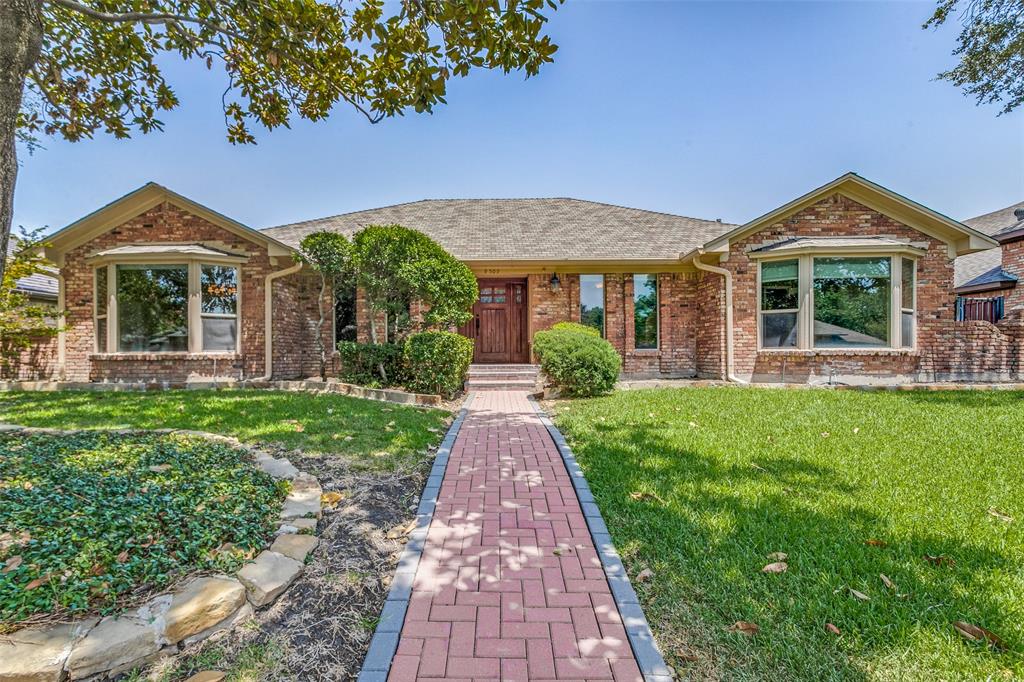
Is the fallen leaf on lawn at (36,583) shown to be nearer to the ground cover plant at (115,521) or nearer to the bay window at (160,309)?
the ground cover plant at (115,521)

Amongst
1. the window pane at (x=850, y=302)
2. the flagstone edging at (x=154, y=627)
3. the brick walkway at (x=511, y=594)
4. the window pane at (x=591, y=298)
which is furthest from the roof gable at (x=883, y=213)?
the flagstone edging at (x=154, y=627)

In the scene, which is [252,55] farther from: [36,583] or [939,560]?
[939,560]

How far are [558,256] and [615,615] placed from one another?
380 inches

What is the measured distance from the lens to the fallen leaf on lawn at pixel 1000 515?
3045 mm

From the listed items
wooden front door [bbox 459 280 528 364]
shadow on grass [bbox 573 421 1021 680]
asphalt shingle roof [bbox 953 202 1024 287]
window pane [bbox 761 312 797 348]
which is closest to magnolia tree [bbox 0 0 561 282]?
shadow on grass [bbox 573 421 1021 680]

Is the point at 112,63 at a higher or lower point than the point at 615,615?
higher

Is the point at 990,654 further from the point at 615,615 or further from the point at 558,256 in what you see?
the point at 558,256

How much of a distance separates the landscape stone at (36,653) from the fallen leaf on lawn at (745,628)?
284 centimetres

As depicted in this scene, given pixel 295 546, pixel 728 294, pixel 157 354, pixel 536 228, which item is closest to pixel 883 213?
pixel 728 294

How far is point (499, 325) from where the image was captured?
40.2ft

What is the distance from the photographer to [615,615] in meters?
2.20

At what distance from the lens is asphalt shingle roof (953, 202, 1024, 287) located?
1452 cm

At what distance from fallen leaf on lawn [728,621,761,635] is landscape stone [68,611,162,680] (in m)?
2.61

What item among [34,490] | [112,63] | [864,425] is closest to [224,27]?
[112,63]
